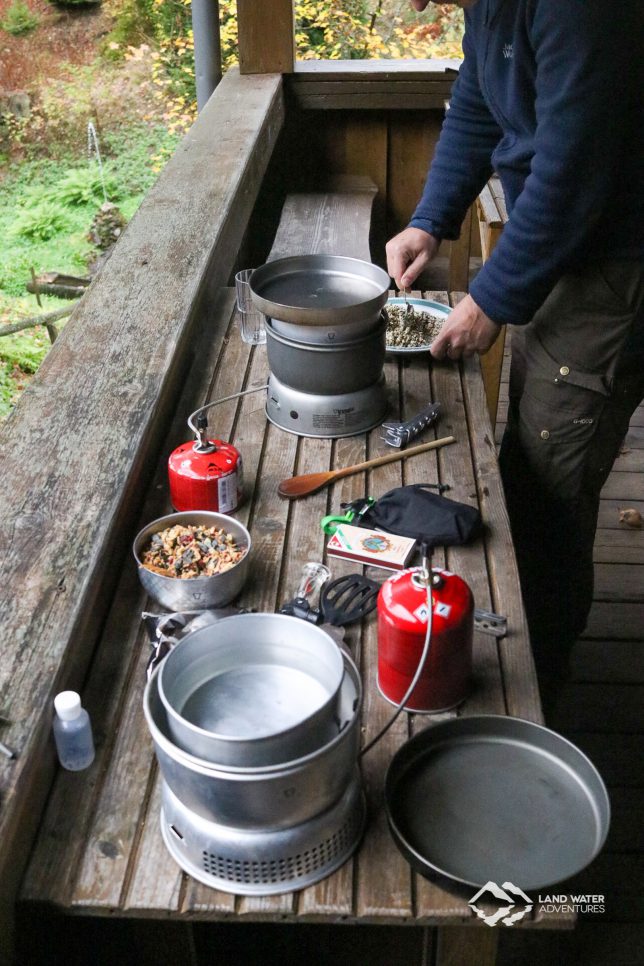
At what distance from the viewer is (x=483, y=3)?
186 centimetres

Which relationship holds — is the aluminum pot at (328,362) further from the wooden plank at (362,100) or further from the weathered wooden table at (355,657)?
the wooden plank at (362,100)

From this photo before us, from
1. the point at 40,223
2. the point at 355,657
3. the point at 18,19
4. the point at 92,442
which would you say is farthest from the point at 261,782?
the point at 18,19

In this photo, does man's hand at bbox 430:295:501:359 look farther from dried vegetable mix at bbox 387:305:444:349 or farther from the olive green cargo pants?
dried vegetable mix at bbox 387:305:444:349

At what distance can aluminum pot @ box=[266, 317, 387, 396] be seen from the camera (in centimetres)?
197

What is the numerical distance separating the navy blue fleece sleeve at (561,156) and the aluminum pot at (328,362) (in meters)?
0.25

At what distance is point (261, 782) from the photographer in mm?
1049

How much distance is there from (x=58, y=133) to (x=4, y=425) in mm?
13027

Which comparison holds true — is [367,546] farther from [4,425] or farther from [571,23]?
[571,23]

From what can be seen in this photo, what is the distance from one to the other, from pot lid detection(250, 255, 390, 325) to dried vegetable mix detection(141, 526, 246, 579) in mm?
530

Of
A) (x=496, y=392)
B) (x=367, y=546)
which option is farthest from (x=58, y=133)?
(x=367, y=546)

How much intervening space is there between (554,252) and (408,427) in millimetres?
488

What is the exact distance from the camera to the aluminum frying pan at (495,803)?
1.16m

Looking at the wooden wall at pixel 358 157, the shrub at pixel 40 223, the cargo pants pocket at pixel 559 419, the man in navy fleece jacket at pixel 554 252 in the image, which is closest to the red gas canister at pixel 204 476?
the man in navy fleece jacket at pixel 554 252

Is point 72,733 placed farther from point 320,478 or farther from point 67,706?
point 320,478
